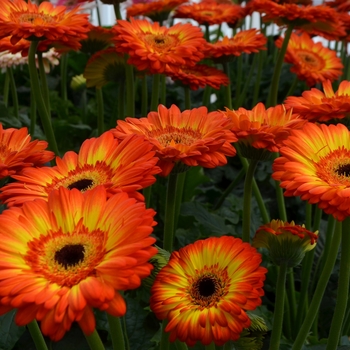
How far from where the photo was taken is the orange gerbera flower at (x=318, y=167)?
0.52 meters

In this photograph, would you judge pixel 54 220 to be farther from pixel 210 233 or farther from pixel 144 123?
pixel 210 233

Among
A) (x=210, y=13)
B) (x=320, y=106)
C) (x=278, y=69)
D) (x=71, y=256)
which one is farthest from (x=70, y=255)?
(x=210, y=13)

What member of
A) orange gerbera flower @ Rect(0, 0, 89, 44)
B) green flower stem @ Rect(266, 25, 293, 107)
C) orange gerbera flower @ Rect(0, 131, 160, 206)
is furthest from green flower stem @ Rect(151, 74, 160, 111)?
orange gerbera flower @ Rect(0, 131, 160, 206)

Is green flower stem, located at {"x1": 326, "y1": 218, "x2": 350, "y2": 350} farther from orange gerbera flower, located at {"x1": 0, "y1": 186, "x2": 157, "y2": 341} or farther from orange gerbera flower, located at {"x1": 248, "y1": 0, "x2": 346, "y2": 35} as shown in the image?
orange gerbera flower, located at {"x1": 248, "y1": 0, "x2": 346, "y2": 35}

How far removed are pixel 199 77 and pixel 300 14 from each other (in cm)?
23

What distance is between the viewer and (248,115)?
2.29ft

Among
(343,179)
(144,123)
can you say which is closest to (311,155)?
(343,179)

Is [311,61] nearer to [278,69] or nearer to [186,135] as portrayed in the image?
[278,69]

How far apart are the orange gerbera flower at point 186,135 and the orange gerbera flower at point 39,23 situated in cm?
22

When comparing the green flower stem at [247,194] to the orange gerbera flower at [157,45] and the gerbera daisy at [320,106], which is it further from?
the orange gerbera flower at [157,45]

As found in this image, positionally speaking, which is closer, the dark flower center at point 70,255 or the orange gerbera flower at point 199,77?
the dark flower center at point 70,255

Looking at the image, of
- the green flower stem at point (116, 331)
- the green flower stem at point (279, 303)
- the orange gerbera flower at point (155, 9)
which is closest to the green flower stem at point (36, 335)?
the green flower stem at point (116, 331)

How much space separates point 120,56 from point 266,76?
85cm

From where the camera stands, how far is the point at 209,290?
0.53 meters
